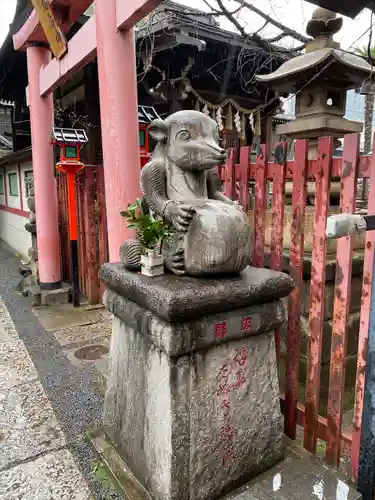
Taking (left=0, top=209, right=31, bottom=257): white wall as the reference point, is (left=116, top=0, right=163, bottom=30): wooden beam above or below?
above

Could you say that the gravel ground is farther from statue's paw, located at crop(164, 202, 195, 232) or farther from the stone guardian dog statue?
statue's paw, located at crop(164, 202, 195, 232)

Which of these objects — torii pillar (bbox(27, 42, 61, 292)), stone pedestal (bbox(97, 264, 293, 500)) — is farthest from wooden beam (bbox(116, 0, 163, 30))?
torii pillar (bbox(27, 42, 61, 292))

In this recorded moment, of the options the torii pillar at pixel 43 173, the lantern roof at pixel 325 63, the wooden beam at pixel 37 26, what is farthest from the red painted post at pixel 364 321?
the torii pillar at pixel 43 173

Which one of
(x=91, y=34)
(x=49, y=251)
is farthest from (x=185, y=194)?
(x=49, y=251)

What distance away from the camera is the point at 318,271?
218cm

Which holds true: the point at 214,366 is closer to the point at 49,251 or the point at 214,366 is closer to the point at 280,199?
the point at 280,199

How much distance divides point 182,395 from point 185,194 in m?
1.04

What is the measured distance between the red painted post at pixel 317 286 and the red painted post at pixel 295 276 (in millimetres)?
107

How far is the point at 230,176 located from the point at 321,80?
1.85 m

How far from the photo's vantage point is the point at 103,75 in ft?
11.2

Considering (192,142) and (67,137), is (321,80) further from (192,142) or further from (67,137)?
(67,137)

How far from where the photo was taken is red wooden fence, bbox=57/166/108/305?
17.4 feet

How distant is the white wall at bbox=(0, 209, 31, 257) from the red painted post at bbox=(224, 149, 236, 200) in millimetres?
8002

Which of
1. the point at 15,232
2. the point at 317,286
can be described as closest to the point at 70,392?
the point at 317,286
